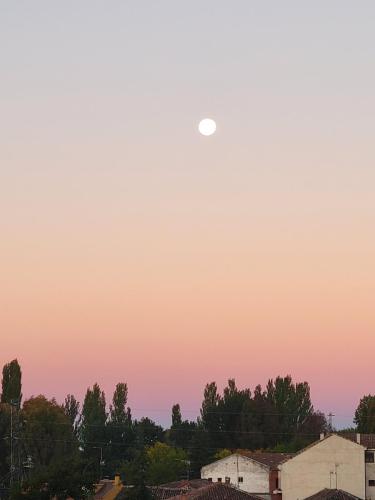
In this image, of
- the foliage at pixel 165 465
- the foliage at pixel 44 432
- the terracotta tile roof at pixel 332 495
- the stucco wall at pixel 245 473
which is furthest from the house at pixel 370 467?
the foliage at pixel 165 465

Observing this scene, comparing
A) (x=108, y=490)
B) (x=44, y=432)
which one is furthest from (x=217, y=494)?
(x=44, y=432)

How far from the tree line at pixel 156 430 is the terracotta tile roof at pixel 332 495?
29797mm

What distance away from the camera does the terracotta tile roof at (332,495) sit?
8844 cm

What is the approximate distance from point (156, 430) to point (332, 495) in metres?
74.3

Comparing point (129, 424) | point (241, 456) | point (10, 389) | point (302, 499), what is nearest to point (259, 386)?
point (129, 424)

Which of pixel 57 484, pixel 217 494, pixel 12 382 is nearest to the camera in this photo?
pixel 57 484

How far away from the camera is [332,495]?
8894 cm

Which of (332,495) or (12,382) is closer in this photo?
(332,495)

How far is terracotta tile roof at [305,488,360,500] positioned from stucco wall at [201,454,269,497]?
43.6 feet

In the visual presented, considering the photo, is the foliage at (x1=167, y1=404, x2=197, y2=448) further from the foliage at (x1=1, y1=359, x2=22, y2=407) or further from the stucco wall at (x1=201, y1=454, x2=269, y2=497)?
the stucco wall at (x1=201, y1=454, x2=269, y2=497)

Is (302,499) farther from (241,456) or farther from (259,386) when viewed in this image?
(259,386)

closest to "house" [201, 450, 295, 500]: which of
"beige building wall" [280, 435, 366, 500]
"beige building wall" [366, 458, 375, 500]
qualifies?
"beige building wall" [280, 435, 366, 500]

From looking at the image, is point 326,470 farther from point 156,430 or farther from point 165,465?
point 156,430

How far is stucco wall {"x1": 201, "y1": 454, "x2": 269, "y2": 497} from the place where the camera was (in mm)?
104519
